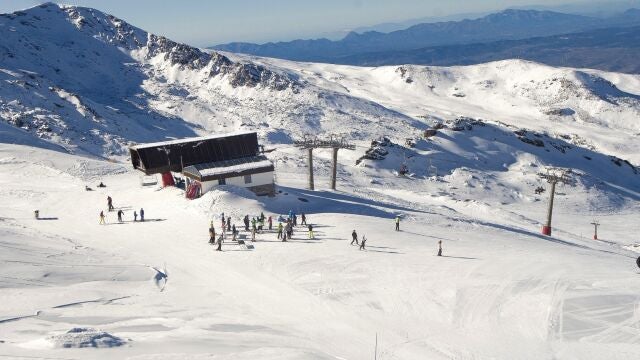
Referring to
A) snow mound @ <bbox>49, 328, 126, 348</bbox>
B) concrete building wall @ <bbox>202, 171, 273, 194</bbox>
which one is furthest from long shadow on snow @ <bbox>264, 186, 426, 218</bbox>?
snow mound @ <bbox>49, 328, 126, 348</bbox>

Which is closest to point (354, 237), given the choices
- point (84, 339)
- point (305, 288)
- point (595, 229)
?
point (305, 288)

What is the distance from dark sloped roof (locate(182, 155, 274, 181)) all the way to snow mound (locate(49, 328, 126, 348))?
80.5 feet

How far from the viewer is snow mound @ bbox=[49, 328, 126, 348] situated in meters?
18.2

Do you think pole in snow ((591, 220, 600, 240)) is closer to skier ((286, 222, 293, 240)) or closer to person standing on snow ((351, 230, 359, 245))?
person standing on snow ((351, 230, 359, 245))

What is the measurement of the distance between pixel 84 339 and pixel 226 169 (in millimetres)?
26846

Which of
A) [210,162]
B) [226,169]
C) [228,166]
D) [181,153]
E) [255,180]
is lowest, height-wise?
[255,180]

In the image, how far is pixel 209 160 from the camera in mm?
48250

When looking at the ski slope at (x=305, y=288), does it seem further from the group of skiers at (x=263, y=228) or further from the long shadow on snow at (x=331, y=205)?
the group of skiers at (x=263, y=228)

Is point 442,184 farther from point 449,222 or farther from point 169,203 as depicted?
point 169,203

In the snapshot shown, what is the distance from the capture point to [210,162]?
47.4 metres

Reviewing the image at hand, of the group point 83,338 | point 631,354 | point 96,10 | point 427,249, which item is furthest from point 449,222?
point 96,10

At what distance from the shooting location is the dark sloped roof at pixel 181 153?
47156 mm

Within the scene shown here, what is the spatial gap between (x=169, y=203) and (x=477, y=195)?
40.3 metres

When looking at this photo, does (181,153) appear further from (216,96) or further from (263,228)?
(216,96)
